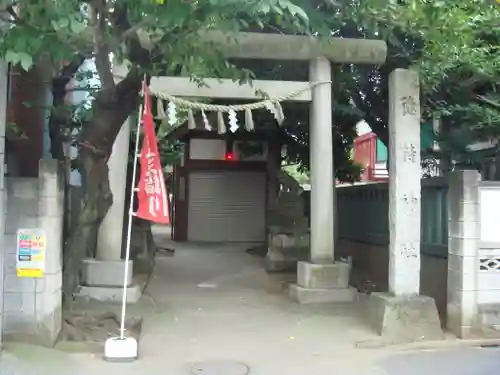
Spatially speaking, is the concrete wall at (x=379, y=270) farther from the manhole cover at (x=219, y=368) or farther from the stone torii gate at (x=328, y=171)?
the manhole cover at (x=219, y=368)

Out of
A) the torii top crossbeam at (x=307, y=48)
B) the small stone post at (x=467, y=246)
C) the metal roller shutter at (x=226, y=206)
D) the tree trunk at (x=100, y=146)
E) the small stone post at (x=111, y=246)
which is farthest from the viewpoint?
the metal roller shutter at (x=226, y=206)

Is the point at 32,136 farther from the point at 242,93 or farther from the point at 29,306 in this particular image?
the point at 29,306

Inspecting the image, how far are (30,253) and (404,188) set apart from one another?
4.68m

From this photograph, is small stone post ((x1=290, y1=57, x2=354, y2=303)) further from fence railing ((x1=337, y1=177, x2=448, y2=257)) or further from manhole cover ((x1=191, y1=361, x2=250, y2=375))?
manhole cover ((x1=191, y1=361, x2=250, y2=375))

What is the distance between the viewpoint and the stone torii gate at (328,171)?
27.1ft

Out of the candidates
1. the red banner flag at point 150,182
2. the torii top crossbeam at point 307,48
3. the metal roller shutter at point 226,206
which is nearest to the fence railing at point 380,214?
the torii top crossbeam at point 307,48

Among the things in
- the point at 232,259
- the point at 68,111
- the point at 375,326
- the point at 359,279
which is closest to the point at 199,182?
the point at 232,259

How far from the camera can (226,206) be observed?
22.3m

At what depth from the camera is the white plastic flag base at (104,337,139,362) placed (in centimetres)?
704

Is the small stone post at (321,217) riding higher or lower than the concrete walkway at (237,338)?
higher

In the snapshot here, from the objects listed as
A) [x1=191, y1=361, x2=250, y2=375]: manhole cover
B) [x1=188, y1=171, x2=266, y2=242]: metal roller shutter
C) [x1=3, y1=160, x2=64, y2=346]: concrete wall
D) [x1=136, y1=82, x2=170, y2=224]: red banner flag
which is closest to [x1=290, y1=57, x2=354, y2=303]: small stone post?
[x1=191, y1=361, x2=250, y2=375]: manhole cover

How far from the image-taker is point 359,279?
511 inches

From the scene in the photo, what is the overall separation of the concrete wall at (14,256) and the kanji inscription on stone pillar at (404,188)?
4.24 metres

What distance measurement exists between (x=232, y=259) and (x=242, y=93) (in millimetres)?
7828
